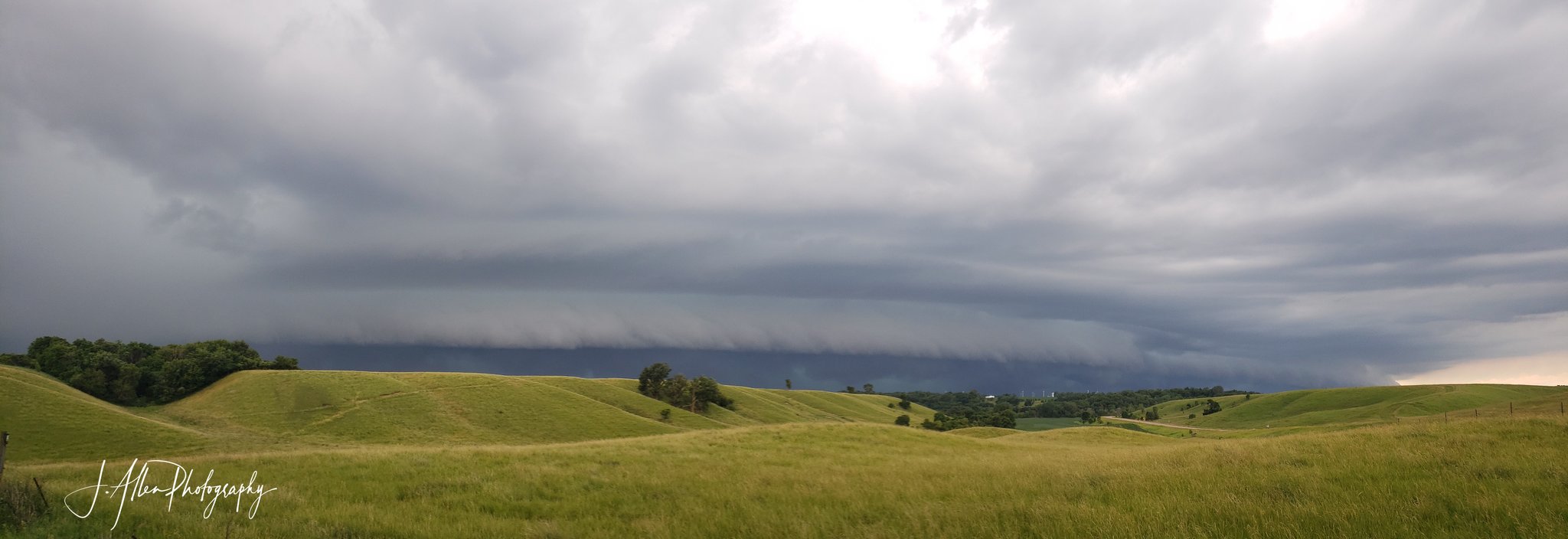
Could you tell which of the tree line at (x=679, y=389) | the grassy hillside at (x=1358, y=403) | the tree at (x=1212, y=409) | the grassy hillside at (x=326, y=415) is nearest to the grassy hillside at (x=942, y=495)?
the grassy hillside at (x=326, y=415)

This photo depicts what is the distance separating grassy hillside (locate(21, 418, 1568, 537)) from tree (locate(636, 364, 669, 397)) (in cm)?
10752

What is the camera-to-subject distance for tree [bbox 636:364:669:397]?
431 feet

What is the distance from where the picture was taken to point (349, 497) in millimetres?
16875

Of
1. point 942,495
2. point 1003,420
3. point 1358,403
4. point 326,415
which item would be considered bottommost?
point 1003,420

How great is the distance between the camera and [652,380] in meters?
134

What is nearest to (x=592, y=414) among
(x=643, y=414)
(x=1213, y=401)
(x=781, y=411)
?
(x=643, y=414)

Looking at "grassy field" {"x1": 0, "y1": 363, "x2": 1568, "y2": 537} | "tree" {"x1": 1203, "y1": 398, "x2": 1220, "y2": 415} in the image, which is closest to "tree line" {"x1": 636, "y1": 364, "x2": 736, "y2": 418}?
"grassy field" {"x1": 0, "y1": 363, "x2": 1568, "y2": 537}

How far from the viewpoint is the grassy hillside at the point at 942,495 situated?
1116 cm

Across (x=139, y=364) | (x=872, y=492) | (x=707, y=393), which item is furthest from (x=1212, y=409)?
(x=139, y=364)

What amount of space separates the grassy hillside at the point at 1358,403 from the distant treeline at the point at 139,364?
566 ft

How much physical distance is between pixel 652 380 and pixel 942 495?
122824mm

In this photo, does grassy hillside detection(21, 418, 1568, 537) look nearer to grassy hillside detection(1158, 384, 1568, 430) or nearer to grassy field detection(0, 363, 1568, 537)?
grassy field detection(0, 363, 1568, 537)

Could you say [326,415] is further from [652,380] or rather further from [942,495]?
[942,495]

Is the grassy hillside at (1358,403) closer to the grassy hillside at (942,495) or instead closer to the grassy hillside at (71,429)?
the grassy hillside at (942,495)
